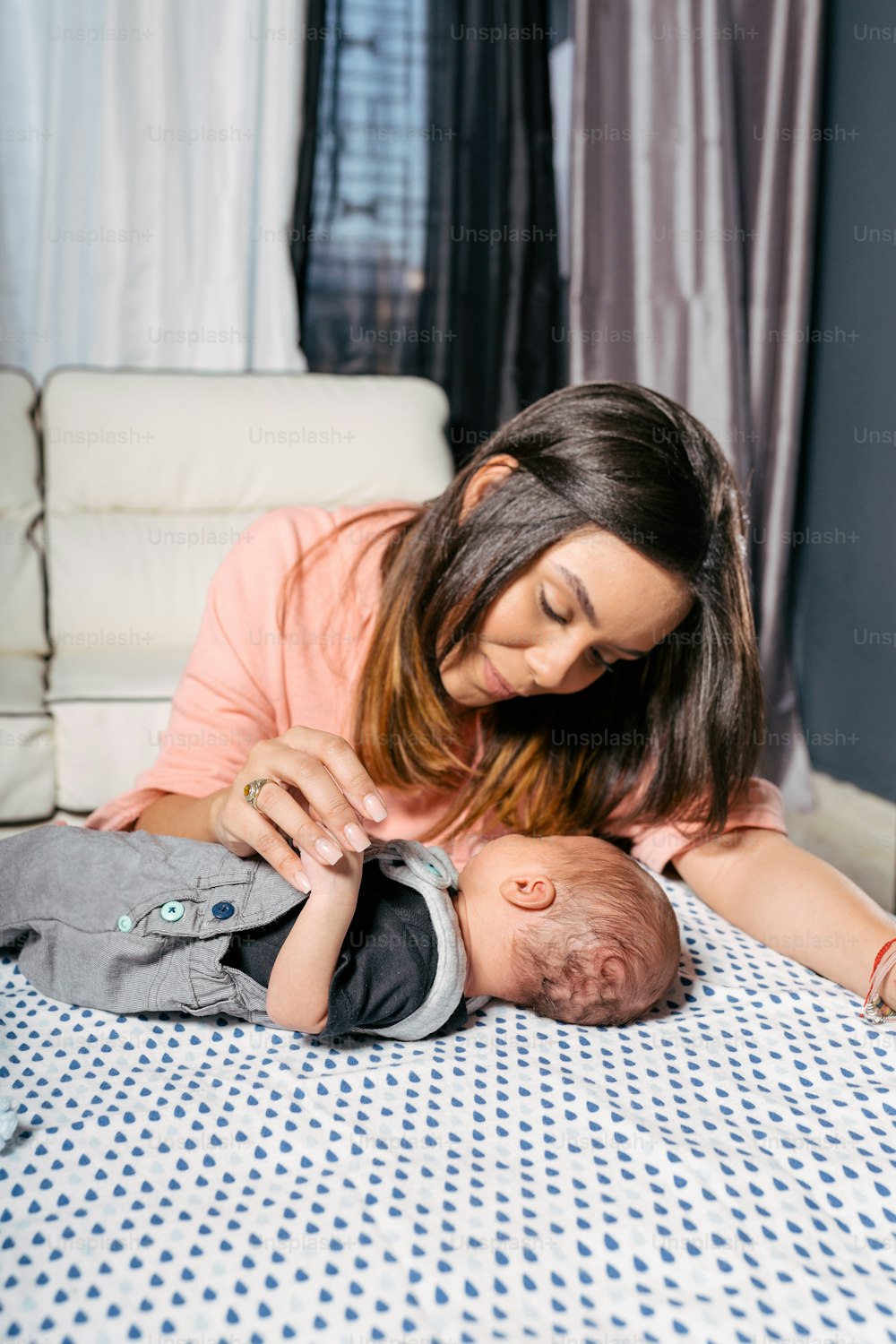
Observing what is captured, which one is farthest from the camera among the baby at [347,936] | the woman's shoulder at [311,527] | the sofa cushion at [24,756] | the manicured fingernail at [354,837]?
the sofa cushion at [24,756]

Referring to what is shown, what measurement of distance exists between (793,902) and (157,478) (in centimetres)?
185

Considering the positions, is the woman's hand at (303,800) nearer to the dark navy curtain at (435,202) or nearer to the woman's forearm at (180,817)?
the woman's forearm at (180,817)

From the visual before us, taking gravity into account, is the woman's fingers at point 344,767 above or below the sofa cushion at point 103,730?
above

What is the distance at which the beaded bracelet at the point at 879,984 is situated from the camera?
1059 millimetres

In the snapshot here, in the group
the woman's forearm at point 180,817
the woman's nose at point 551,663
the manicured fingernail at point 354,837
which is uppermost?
the woman's nose at point 551,663

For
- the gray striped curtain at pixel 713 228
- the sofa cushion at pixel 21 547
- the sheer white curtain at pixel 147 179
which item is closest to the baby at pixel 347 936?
the sofa cushion at pixel 21 547

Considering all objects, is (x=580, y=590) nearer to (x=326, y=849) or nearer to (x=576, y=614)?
(x=576, y=614)

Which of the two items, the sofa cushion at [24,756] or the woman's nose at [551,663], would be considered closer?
the woman's nose at [551,663]

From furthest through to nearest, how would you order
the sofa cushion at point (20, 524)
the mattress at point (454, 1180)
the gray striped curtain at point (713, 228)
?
the gray striped curtain at point (713, 228), the sofa cushion at point (20, 524), the mattress at point (454, 1180)

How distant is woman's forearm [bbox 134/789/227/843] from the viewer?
1.12 metres

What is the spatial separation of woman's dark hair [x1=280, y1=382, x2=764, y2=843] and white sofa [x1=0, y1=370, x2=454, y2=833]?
1074 millimetres

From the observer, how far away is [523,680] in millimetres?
1146

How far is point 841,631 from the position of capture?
8.68 feet

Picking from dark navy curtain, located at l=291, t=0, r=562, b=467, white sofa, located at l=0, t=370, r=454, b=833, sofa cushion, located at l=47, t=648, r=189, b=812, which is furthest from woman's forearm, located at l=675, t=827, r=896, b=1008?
dark navy curtain, located at l=291, t=0, r=562, b=467
